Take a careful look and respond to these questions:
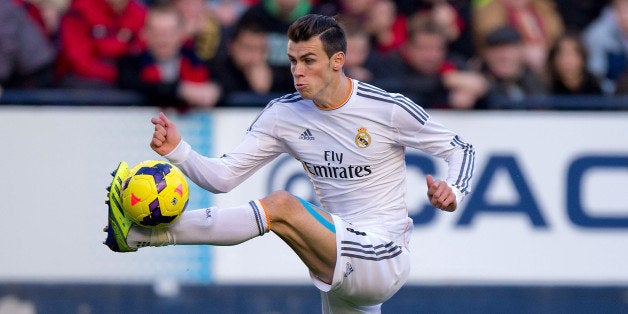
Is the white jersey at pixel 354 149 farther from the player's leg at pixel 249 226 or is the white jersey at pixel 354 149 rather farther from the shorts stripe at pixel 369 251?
the player's leg at pixel 249 226

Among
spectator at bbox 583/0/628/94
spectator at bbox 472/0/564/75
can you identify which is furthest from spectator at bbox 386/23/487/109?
spectator at bbox 583/0/628/94

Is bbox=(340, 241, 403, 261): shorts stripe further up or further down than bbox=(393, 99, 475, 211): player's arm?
further down

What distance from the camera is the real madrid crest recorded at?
733 cm

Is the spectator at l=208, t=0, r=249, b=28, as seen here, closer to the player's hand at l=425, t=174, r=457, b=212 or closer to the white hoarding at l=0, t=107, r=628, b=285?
the white hoarding at l=0, t=107, r=628, b=285

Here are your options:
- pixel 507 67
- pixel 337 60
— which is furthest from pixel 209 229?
pixel 507 67

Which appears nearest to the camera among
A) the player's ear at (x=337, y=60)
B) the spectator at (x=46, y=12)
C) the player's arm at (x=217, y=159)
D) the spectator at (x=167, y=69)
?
the player's arm at (x=217, y=159)

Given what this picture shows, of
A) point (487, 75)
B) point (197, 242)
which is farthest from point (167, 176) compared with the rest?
point (487, 75)

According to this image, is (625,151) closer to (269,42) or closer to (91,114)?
(269,42)

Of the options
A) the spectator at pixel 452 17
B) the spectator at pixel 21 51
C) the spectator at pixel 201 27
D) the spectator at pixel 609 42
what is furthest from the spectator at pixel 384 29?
the spectator at pixel 21 51

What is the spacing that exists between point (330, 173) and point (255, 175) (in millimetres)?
2470

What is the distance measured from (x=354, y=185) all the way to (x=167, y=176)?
1.21 meters

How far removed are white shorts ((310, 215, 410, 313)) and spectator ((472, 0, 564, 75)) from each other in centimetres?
390

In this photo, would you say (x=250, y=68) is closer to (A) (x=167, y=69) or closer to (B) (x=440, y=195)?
(A) (x=167, y=69)

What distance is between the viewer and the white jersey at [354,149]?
732 centimetres
